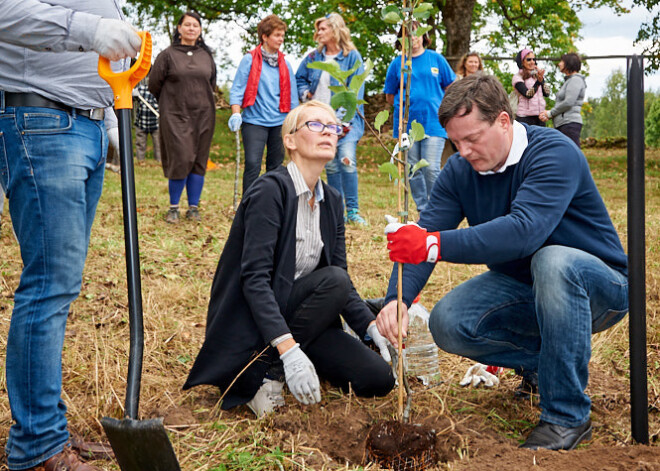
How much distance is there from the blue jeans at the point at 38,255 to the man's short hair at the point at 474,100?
1.20 m

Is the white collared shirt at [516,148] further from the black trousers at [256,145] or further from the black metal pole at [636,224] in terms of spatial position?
the black trousers at [256,145]

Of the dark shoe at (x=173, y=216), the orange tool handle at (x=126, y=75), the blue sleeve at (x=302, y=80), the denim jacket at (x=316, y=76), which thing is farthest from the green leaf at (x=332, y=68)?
the dark shoe at (x=173, y=216)

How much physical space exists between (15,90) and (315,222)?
1.19 metres

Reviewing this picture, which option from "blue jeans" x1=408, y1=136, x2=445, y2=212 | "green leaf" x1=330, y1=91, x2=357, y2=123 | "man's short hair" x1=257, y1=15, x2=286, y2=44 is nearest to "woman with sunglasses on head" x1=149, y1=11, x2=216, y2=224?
"man's short hair" x1=257, y1=15, x2=286, y2=44

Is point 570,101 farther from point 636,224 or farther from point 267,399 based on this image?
point 267,399

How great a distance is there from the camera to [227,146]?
1703cm

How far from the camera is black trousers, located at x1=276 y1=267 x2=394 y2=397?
95.7 inches

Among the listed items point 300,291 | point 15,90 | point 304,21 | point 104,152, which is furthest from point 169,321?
point 304,21

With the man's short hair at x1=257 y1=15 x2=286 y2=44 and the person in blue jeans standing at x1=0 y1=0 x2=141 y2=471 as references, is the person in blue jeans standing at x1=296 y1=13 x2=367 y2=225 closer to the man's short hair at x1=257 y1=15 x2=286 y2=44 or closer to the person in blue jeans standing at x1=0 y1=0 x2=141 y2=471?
the man's short hair at x1=257 y1=15 x2=286 y2=44

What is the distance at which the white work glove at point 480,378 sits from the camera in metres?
2.63

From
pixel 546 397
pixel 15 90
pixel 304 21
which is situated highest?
pixel 304 21

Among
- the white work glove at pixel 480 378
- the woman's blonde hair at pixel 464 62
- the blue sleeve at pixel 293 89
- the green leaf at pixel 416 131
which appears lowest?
the white work glove at pixel 480 378

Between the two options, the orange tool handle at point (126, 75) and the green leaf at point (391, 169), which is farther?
the green leaf at point (391, 169)

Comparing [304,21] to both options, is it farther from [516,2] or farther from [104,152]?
[104,152]
